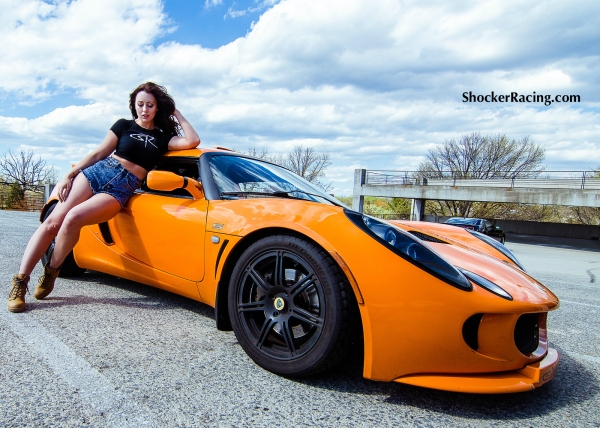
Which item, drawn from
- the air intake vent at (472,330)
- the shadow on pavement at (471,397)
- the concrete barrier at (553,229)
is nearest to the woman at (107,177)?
the shadow on pavement at (471,397)

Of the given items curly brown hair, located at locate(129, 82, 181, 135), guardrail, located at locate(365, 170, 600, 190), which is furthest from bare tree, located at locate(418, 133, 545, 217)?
curly brown hair, located at locate(129, 82, 181, 135)

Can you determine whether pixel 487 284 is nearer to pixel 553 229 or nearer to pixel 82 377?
pixel 82 377

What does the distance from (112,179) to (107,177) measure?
0.06 meters

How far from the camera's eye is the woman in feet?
9.09

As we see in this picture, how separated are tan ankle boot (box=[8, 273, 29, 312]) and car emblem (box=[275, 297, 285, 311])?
179 centimetres

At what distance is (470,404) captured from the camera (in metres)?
1.69

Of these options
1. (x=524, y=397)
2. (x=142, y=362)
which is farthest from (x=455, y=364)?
(x=142, y=362)

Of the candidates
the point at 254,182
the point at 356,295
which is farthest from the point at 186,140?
the point at 356,295

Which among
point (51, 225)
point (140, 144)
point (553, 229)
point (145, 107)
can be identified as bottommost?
point (553, 229)

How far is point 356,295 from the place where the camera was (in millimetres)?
1665

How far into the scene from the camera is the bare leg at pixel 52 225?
281 centimetres

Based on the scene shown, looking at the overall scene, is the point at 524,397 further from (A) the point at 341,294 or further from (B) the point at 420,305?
(A) the point at 341,294

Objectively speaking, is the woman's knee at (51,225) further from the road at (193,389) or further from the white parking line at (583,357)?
the white parking line at (583,357)

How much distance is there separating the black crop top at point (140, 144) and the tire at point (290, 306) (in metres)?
1.36
